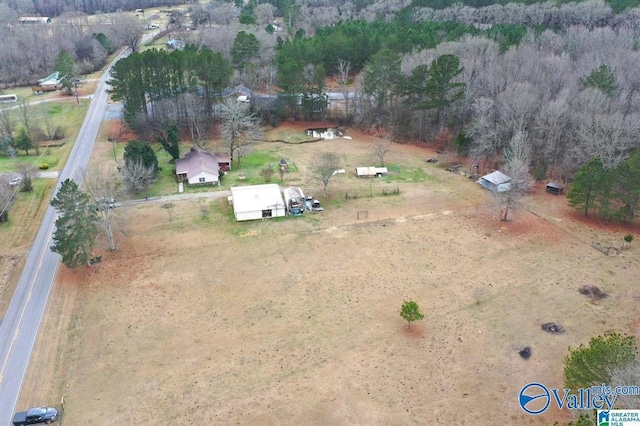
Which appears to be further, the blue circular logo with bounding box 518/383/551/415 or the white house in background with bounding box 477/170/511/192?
the white house in background with bounding box 477/170/511/192

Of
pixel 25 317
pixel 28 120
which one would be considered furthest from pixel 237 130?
pixel 25 317

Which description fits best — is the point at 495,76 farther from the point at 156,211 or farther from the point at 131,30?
the point at 131,30

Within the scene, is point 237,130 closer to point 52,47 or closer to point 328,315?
point 328,315

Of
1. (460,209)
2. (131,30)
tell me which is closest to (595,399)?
(460,209)

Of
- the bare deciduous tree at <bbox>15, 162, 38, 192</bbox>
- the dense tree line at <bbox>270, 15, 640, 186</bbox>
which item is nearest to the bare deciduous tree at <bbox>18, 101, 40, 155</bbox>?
the bare deciduous tree at <bbox>15, 162, 38, 192</bbox>

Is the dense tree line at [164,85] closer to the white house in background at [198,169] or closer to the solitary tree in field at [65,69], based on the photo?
the white house in background at [198,169]

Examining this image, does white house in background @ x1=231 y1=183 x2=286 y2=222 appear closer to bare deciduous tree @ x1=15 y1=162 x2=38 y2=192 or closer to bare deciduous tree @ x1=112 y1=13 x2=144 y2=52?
bare deciduous tree @ x1=15 y1=162 x2=38 y2=192
